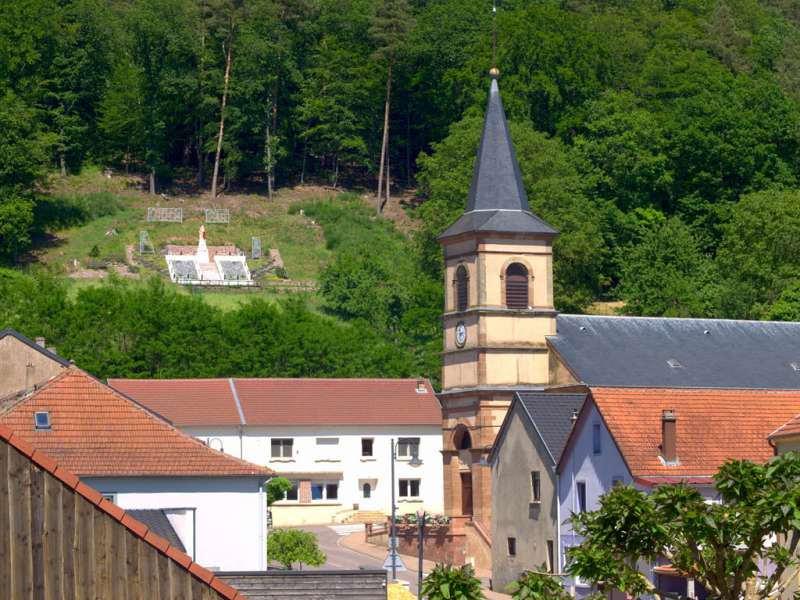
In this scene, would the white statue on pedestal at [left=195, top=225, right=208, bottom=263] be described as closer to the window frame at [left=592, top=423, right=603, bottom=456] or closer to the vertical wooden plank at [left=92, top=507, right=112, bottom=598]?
the window frame at [left=592, top=423, right=603, bottom=456]

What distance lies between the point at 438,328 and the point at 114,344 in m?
16.0

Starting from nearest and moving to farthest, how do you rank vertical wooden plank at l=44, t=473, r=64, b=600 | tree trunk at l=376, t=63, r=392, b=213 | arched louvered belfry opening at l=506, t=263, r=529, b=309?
vertical wooden plank at l=44, t=473, r=64, b=600
arched louvered belfry opening at l=506, t=263, r=529, b=309
tree trunk at l=376, t=63, r=392, b=213

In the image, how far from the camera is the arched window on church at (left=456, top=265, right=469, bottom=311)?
72562mm

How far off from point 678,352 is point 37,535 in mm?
53184

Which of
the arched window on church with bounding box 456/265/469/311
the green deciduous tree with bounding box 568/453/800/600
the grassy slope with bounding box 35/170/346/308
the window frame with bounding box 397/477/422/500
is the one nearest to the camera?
the green deciduous tree with bounding box 568/453/800/600

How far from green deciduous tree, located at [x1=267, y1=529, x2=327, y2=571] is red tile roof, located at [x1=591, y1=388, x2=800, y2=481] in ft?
28.9

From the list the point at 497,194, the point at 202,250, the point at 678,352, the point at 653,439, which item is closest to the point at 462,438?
the point at 678,352

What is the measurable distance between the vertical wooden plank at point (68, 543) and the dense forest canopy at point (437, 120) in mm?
78522

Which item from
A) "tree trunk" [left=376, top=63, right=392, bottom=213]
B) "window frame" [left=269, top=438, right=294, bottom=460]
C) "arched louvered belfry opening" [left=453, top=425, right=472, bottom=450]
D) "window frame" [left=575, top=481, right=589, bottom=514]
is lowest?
"window frame" [left=575, top=481, right=589, bottom=514]

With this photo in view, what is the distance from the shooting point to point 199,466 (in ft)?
166

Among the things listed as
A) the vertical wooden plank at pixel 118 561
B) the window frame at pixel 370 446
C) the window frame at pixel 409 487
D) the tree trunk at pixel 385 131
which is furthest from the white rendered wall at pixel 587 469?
the tree trunk at pixel 385 131

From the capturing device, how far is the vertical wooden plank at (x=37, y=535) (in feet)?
62.8

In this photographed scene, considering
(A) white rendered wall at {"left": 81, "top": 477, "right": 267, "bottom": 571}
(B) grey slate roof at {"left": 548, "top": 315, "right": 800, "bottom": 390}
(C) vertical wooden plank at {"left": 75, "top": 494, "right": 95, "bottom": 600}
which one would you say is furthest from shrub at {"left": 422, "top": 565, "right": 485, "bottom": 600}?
(B) grey slate roof at {"left": 548, "top": 315, "right": 800, "bottom": 390}

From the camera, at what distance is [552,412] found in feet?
210
